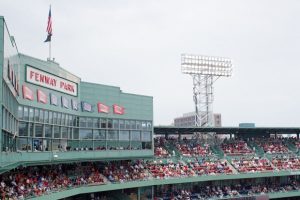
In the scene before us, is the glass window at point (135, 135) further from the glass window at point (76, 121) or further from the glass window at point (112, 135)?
the glass window at point (76, 121)

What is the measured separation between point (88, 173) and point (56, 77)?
11.0 meters

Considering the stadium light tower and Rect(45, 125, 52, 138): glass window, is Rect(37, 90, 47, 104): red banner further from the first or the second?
the stadium light tower

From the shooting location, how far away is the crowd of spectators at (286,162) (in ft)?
184

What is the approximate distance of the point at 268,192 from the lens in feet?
177

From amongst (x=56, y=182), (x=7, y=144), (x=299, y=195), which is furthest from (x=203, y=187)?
(x=7, y=144)

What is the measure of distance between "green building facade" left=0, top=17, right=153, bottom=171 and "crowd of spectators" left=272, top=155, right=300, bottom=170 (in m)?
19.3

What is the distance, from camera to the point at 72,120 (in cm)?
3738

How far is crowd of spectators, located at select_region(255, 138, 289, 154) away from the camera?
59.7 metres

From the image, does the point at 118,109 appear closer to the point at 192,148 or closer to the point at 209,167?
the point at 209,167

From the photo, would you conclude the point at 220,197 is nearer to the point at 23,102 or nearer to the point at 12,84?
the point at 23,102

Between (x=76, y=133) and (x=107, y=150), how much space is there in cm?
384

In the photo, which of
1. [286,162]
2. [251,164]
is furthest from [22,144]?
[286,162]

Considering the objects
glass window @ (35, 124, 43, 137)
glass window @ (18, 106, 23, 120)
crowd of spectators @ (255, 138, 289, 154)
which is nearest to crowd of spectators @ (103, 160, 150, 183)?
glass window @ (35, 124, 43, 137)

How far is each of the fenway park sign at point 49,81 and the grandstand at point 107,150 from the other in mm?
69
